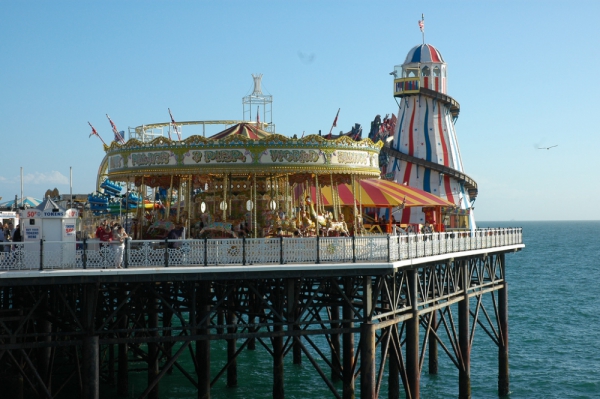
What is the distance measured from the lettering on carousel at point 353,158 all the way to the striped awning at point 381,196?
21.9 ft

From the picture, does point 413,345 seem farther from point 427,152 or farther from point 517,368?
point 427,152

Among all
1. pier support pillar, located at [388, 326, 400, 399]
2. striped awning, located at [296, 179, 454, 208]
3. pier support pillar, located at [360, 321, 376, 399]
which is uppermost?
striped awning, located at [296, 179, 454, 208]

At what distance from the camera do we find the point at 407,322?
26359mm

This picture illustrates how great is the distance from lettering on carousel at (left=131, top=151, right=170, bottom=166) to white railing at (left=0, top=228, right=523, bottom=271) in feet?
10.5

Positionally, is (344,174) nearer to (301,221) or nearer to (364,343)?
(301,221)

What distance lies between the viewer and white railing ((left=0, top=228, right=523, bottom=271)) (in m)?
21.9

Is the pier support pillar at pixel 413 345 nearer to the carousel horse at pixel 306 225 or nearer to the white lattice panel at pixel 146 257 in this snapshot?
the carousel horse at pixel 306 225

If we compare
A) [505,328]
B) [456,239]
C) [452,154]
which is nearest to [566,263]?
[452,154]

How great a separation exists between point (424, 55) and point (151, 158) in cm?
3236

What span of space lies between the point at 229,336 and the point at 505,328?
16439 mm

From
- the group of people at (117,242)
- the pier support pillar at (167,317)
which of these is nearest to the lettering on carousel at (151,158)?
the group of people at (117,242)

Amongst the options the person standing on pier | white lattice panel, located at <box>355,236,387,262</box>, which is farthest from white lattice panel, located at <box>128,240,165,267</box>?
white lattice panel, located at <box>355,236,387,262</box>

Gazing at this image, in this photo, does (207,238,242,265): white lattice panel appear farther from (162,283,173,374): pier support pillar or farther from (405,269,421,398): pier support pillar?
(405,269,421,398): pier support pillar

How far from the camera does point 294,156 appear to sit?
27.0 meters
